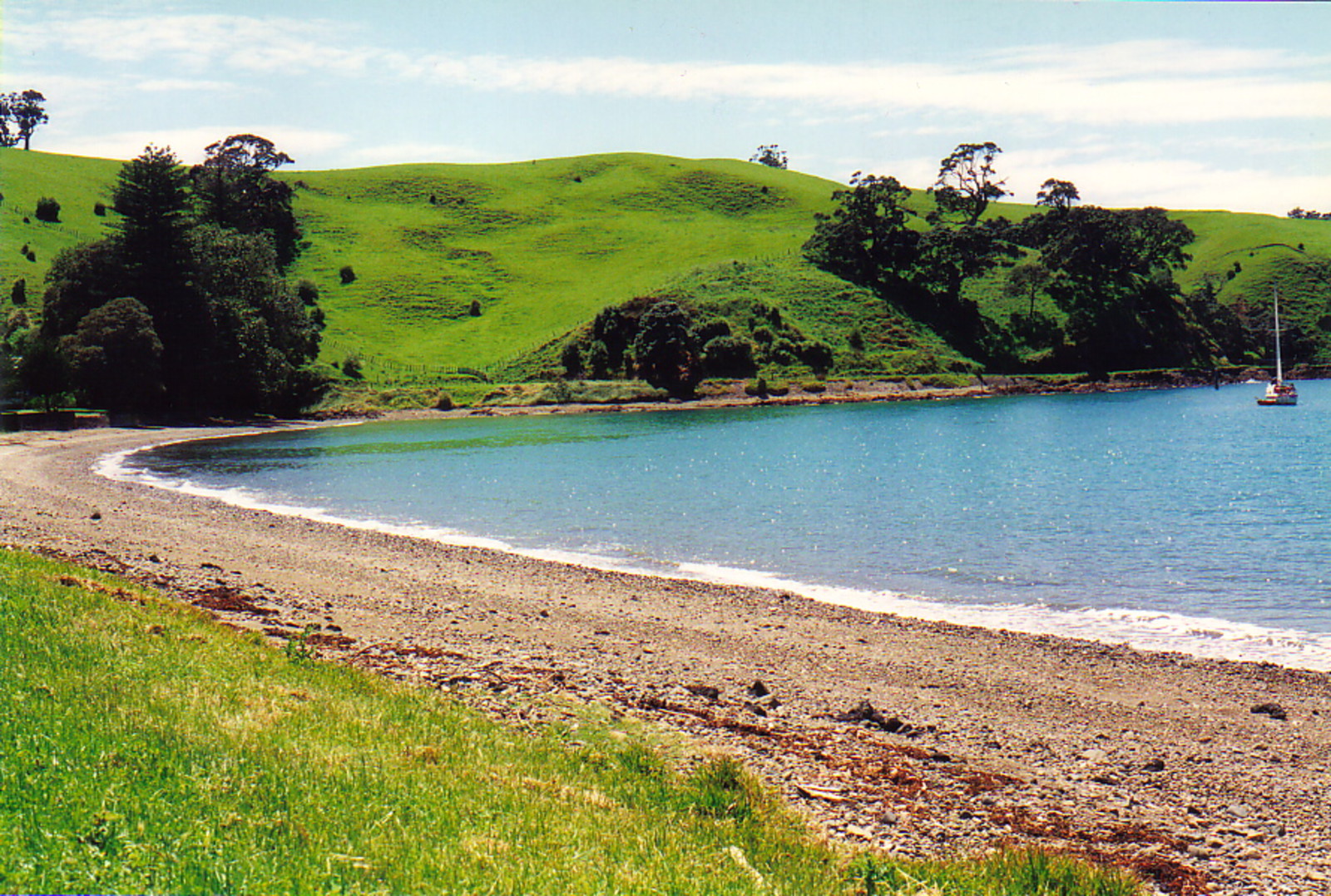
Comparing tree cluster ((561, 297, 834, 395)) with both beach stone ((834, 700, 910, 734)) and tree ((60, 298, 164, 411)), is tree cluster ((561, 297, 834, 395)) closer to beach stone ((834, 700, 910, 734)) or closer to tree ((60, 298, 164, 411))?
tree ((60, 298, 164, 411))

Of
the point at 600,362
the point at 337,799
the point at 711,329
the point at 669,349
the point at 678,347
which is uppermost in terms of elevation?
the point at 711,329

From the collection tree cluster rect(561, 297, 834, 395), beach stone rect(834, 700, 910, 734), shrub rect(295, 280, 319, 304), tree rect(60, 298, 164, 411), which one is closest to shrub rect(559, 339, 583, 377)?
tree cluster rect(561, 297, 834, 395)

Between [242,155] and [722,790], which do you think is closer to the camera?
[722,790]

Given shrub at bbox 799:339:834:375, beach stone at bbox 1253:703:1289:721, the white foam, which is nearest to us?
beach stone at bbox 1253:703:1289:721

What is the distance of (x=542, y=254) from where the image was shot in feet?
522

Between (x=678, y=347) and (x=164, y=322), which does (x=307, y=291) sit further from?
(x=678, y=347)

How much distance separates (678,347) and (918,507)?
77.2 metres

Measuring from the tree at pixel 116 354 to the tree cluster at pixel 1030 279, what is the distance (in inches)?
3705

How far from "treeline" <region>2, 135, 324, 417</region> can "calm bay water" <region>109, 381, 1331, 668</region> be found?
39.7 ft

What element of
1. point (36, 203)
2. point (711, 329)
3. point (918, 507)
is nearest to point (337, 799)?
point (918, 507)

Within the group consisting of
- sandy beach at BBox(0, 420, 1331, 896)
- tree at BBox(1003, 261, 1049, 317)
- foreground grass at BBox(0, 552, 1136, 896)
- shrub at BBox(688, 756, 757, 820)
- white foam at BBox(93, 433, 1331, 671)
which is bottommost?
white foam at BBox(93, 433, 1331, 671)

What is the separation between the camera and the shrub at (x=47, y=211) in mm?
122188

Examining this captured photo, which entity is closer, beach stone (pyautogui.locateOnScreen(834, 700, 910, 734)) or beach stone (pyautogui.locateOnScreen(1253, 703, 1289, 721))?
beach stone (pyautogui.locateOnScreen(834, 700, 910, 734))

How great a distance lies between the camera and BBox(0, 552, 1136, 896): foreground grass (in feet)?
18.2
